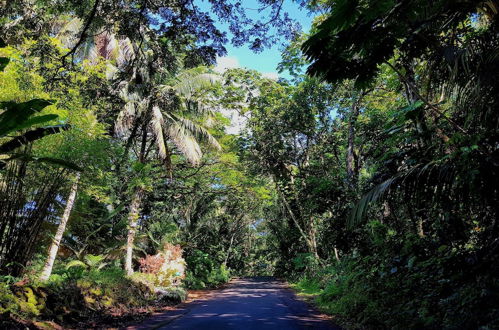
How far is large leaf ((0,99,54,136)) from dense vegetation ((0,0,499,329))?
0.07ft

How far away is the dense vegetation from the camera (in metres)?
3.80

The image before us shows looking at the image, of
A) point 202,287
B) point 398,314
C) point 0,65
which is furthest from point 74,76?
point 202,287

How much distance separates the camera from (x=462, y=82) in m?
4.10

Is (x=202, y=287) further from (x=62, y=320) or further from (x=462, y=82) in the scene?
(x=462, y=82)

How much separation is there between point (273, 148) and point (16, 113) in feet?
40.7

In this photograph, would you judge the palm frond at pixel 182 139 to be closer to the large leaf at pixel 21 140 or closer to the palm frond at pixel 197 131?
the palm frond at pixel 197 131

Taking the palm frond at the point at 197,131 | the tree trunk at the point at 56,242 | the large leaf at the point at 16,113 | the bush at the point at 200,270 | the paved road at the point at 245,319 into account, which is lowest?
the paved road at the point at 245,319

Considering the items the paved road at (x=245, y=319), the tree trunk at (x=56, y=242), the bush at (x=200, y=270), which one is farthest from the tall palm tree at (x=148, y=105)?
the bush at (x=200, y=270)

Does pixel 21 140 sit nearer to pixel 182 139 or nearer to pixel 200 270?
pixel 182 139

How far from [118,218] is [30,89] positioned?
8664 millimetres

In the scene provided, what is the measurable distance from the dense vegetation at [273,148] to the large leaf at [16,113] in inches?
0.9

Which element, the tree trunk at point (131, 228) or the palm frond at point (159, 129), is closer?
the tree trunk at point (131, 228)

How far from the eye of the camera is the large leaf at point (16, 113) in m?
4.30

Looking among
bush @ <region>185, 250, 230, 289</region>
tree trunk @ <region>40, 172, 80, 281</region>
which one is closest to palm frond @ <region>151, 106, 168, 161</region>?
tree trunk @ <region>40, 172, 80, 281</region>
